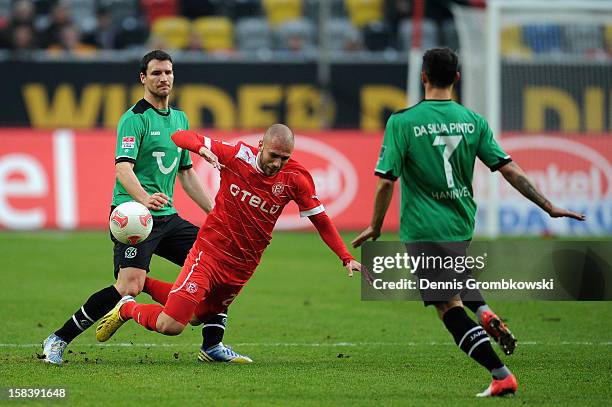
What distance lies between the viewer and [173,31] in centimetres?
2456

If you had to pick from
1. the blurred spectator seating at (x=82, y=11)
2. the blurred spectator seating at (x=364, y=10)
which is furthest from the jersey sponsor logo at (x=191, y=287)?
the blurred spectator seating at (x=364, y=10)

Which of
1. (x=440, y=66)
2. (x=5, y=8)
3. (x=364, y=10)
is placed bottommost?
(x=440, y=66)

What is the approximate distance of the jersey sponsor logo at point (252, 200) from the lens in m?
8.27

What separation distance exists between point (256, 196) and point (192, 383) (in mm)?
1460

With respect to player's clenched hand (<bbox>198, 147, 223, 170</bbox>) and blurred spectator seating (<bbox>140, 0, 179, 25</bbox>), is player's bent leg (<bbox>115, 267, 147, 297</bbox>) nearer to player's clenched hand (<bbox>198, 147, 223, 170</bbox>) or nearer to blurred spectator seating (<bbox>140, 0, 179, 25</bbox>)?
player's clenched hand (<bbox>198, 147, 223, 170</bbox>)

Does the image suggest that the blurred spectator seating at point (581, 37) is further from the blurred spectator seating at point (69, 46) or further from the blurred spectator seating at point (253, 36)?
the blurred spectator seating at point (69, 46)

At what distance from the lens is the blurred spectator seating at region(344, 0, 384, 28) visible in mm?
25625

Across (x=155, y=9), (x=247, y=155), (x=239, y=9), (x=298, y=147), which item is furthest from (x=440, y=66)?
(x=155, y=9)

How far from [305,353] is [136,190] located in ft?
6.99

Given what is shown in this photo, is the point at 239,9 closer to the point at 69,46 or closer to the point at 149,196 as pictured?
the point at 69,46

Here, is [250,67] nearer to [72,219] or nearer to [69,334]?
[72,219]

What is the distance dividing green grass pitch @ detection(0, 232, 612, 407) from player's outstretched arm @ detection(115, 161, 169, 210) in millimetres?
1267

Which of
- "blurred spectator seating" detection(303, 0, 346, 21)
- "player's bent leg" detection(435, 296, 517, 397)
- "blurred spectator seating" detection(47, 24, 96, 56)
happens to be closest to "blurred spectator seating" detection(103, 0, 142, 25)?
"blurred spectator seating" detection(47, 24, 96, 56)

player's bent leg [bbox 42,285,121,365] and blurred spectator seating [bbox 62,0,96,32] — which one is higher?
blurred spectator seating [bbox 62,0,96,32]
